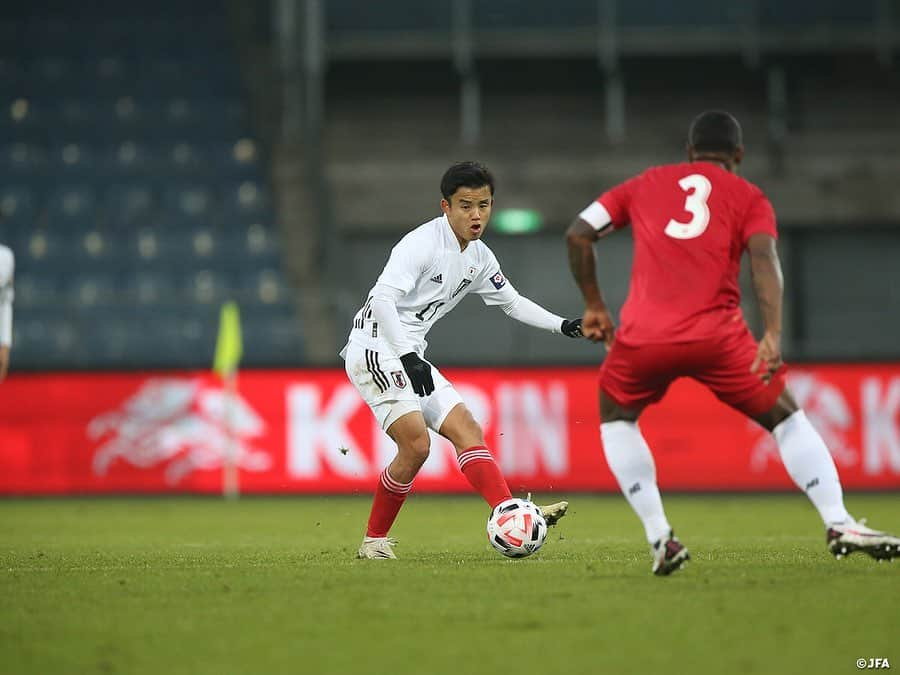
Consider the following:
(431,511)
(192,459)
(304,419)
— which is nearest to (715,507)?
(431,511)

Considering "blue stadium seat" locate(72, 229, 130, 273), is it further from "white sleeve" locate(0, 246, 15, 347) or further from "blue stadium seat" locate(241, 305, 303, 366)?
"white sleeve" locate(0, 246, 15, 347)

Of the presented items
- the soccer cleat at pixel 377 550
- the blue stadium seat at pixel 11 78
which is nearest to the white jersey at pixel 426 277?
the soccer cleat at pixel 377 550

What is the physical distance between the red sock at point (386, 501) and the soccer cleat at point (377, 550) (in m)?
0.06

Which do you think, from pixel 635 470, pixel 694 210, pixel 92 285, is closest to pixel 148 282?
pixel 92 285

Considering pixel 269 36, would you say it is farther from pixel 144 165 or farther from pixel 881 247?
pixel 881 247

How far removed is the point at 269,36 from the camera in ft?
80.8

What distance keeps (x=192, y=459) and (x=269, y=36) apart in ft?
31.3

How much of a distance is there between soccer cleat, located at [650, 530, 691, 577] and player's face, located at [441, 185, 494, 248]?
219 cm

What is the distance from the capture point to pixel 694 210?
6.68 metres

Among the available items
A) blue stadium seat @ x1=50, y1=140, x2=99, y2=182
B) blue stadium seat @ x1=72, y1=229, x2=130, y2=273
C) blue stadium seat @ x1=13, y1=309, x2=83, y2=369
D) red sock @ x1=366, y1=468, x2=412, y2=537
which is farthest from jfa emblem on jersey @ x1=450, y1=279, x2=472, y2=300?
blue stadium seat @ x1=50, y1=140, x2=99, y2=182

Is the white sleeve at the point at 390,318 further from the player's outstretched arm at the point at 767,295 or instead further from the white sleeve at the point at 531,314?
the player's outstretched arm at the point at 767,295

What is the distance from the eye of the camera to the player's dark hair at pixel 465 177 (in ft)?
26.6

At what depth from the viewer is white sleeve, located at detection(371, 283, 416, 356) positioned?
7805mm

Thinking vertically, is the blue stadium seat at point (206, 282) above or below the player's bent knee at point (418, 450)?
Answer: above
